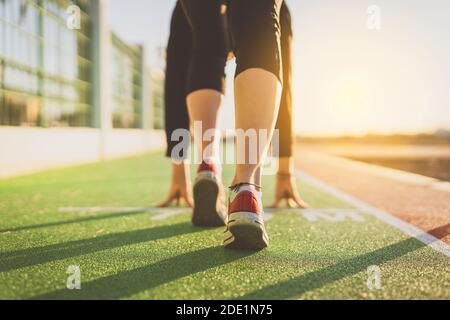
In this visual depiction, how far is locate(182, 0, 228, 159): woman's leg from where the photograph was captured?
2211 mm

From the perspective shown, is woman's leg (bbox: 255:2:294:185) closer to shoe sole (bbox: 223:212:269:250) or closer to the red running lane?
the red running lane

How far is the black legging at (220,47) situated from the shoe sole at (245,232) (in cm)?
54

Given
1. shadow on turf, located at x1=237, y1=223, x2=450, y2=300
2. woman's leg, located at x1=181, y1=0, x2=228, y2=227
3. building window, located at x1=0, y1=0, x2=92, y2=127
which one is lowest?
shadow on turf, located at x1=237, y1=223, x2=450, y2=300

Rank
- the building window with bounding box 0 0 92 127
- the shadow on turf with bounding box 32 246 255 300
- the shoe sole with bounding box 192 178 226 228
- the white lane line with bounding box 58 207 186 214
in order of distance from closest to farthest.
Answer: the shadow on turf with bounding box 32 246 255 300 < the shoe sole with bounding box 192 178 226 228 < the white lane line with bounding box 58 207 186 214 < the building window with bounding box 0 0 92 127

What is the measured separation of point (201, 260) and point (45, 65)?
25.2 feet

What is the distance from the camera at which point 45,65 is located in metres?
8.44

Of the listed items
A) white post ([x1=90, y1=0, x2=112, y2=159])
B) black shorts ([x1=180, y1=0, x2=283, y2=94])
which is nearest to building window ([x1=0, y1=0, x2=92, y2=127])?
white post ([x1=90, y1=0, x2=112, y2=159])

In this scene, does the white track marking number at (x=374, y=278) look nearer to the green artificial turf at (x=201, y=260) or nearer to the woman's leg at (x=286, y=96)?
the green artificial turf at (x=201, y=260)

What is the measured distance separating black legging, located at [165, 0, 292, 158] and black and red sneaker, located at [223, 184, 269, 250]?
461 millimetres

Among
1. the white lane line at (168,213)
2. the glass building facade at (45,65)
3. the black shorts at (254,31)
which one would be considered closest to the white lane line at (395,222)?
the black shorts at (254,31)

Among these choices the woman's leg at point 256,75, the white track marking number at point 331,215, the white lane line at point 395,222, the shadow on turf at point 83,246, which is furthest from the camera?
the white track marking number at point 331,215

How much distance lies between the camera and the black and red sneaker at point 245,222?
5.54ft

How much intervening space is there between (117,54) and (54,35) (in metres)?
5.77

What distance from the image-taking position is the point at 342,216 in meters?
2.69
